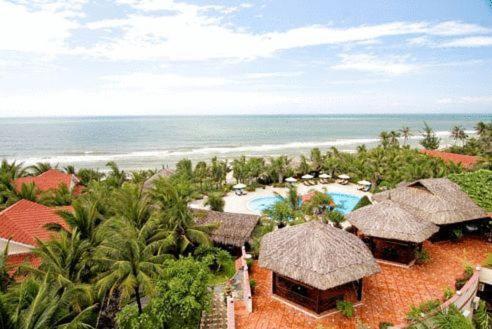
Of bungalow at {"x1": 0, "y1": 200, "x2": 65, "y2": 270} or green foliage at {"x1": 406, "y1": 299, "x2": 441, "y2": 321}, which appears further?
bungalow at {"x1": 0, "y1": 200, "x2": 65, "y2": 270}

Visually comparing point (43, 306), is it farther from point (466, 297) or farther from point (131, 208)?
point (466, 297)

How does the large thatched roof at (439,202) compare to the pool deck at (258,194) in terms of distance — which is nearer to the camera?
the large thatched roof at (439,202)

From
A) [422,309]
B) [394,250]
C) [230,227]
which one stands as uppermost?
[394,250]

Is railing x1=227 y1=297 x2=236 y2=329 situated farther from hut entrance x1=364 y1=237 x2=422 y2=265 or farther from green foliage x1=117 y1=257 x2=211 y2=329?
hut entrance x1=364 y1=237 x2=422 y2=265

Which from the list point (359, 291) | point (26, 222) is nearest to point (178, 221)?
point (26, 222)

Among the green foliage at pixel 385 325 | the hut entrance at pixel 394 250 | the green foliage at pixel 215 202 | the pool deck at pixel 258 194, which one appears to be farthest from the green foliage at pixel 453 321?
the pool deck at pixel 258 194

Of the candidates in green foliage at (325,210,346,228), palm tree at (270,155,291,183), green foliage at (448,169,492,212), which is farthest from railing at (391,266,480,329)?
palm tree at (270,155,291,183)

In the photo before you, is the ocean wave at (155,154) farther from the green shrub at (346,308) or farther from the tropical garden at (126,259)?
the green shrub at (346,308)
